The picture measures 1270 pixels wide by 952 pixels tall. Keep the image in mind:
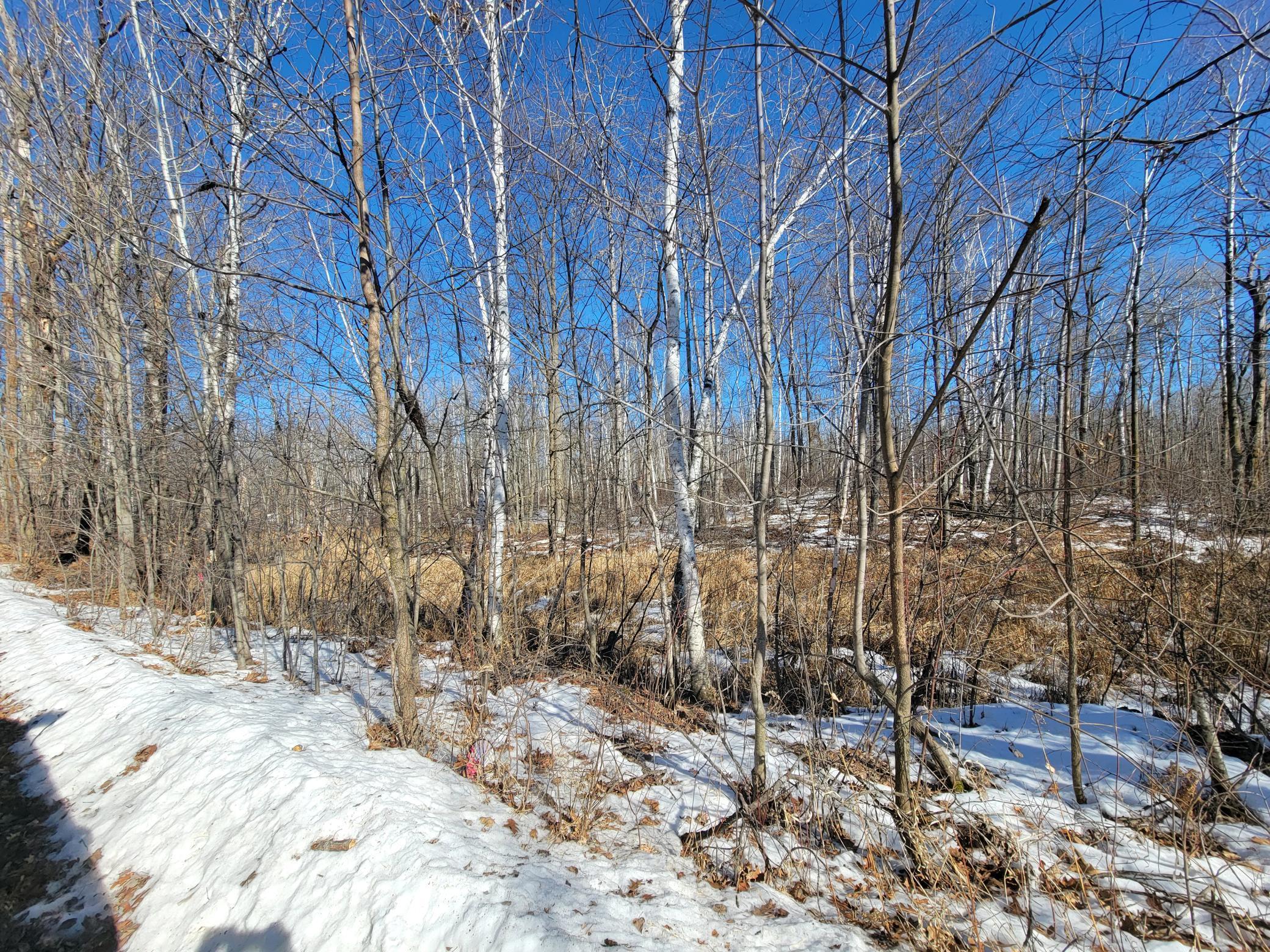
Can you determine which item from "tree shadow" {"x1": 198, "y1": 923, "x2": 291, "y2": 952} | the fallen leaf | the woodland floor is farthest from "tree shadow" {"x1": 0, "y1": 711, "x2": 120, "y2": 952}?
the fallen leaf

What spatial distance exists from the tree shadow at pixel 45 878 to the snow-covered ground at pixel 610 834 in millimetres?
62

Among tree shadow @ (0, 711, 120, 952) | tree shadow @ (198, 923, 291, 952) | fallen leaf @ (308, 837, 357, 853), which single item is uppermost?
fallen leaf @ (308, 837, 357, 853)

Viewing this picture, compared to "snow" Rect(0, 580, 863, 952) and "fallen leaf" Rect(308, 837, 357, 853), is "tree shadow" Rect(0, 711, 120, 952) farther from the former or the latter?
"fallen leaf" Rect(308, 837, 357, 853)

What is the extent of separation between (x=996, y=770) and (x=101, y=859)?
537 cm

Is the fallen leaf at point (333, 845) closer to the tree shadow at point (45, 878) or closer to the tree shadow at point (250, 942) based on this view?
the tree shadow at point (250, 942)

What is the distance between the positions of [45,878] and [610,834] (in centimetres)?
305

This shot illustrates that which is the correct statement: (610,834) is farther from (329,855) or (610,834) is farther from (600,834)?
(329,855)

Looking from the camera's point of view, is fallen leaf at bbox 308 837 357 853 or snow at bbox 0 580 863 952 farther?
fallen leaf at bbox 308 837 357 853

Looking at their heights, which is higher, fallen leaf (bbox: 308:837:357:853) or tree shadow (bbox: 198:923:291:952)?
fallen leaf (bbox: 308:837:357:853)

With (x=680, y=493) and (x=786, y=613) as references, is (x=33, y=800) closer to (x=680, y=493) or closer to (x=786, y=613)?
(x=680, y=493)

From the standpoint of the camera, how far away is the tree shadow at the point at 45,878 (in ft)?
8.35

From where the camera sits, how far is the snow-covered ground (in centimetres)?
223

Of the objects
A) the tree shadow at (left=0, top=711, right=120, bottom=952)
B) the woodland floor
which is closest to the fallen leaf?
the woodland floor

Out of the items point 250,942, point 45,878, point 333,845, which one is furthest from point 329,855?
point 45,878
